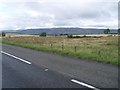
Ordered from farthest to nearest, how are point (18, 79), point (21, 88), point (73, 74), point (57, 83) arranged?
point (73, 74) → point (18, 79) → point (57, 83) → point (21, 88)

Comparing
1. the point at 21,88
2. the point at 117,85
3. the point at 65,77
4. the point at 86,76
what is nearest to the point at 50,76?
the point at 65,77

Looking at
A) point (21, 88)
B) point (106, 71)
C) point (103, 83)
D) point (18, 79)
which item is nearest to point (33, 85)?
point (21, 88)

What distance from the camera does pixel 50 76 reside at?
10117 mm

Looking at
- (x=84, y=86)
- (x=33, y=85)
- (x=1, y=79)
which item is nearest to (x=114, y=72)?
(x=84, y=86)

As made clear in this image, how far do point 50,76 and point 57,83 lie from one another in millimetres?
1411

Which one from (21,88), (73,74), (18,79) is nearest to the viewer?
(21,88)

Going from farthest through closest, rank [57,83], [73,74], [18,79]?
1. [73,74]
2. [18,79]
3. [57,83]

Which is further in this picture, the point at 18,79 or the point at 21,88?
the point at 18,79

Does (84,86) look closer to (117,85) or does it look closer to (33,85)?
(117,85)

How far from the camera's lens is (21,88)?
8.12m

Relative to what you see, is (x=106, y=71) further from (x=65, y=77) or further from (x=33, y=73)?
(x=33, y=73)

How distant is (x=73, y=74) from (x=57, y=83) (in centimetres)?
181

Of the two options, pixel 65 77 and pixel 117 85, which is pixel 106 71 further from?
pixel 117 85

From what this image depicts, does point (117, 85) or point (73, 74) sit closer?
point (117, 85)
